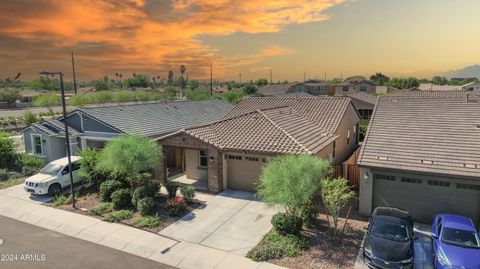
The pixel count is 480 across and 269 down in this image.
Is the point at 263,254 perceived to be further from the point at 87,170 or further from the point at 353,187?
the point at 87,170

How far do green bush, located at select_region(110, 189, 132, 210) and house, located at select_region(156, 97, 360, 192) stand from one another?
3814 mm

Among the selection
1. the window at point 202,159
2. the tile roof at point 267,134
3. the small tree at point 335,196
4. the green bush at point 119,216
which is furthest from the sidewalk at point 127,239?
the window at point 202,159

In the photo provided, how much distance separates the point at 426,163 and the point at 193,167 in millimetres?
14109

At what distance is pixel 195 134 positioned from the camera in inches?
788

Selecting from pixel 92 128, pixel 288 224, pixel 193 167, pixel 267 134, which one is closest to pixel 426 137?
pixel 267 134

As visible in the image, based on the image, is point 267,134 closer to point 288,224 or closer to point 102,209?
point 288,224

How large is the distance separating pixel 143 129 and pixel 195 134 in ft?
26.2

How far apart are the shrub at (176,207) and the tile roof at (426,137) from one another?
940 centimetres

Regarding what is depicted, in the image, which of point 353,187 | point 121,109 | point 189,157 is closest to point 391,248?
point 353,187

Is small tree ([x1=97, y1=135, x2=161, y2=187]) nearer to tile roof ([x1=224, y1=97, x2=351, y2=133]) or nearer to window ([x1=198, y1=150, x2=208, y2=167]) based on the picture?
window ([x1=198, y1=150, x2=208, y2=167])

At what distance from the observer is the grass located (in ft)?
39.9

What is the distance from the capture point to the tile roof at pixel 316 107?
2472 cm

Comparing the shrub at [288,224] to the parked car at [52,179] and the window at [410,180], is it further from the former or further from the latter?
the parked car at [52,179]

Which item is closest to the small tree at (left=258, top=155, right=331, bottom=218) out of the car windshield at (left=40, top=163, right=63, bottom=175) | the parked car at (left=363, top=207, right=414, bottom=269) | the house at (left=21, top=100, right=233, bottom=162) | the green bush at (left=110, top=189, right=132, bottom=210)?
the parked car at (left=363, top=207, right=414, bottom=269)
